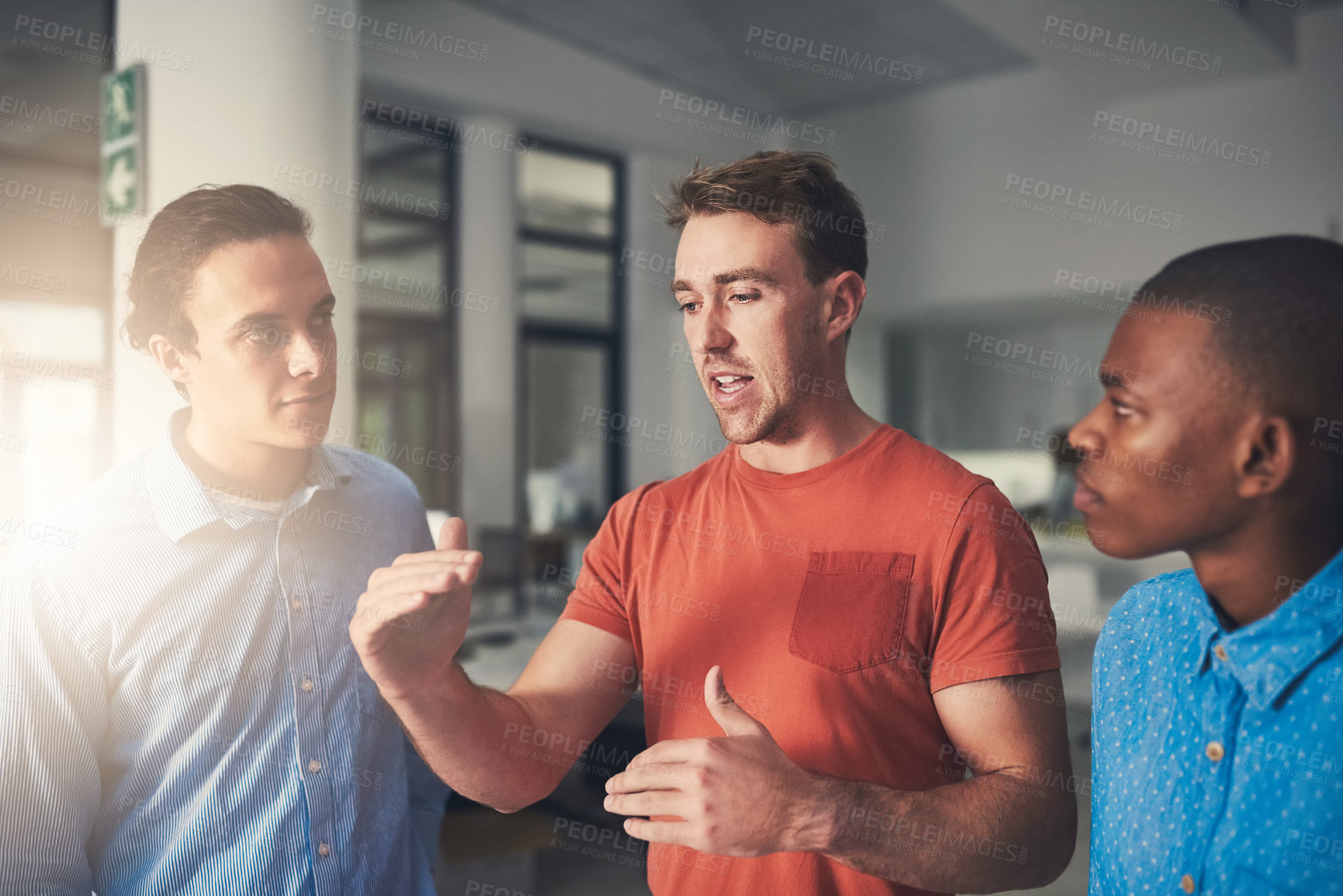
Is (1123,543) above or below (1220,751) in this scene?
above

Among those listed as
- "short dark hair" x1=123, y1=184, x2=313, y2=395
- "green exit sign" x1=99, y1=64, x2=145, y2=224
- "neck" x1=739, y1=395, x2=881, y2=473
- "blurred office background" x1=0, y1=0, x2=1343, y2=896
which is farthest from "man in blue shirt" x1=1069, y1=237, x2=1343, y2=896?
"blurred office background" x1=0, y1=0, x2=1343, y2=896

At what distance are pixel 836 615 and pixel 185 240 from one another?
0.99 m

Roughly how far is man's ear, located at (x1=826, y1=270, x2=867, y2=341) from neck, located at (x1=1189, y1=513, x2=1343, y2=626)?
55cm

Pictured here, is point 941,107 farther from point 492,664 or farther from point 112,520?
point 112,520

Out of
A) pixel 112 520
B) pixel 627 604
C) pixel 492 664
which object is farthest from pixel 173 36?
pixel 492 664

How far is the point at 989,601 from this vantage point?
1.12 meters

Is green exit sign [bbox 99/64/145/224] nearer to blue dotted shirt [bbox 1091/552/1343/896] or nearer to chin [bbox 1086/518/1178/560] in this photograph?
chin [bbox 1086/518/1178/560]

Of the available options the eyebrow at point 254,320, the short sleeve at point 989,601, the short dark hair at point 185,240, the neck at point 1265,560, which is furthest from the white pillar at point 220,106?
the neck at point 1265,560

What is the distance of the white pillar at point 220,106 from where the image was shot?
1.54m

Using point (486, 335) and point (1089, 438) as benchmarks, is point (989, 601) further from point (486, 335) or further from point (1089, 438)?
point (486, 335)

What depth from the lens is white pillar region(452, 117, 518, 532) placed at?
5516 millimetres

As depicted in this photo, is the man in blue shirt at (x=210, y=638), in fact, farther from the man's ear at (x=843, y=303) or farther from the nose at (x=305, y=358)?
the man's ear at (x=843, y=303)

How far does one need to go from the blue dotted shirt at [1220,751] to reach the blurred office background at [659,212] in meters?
2.28

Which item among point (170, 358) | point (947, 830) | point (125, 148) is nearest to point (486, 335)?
point (125, 148)
